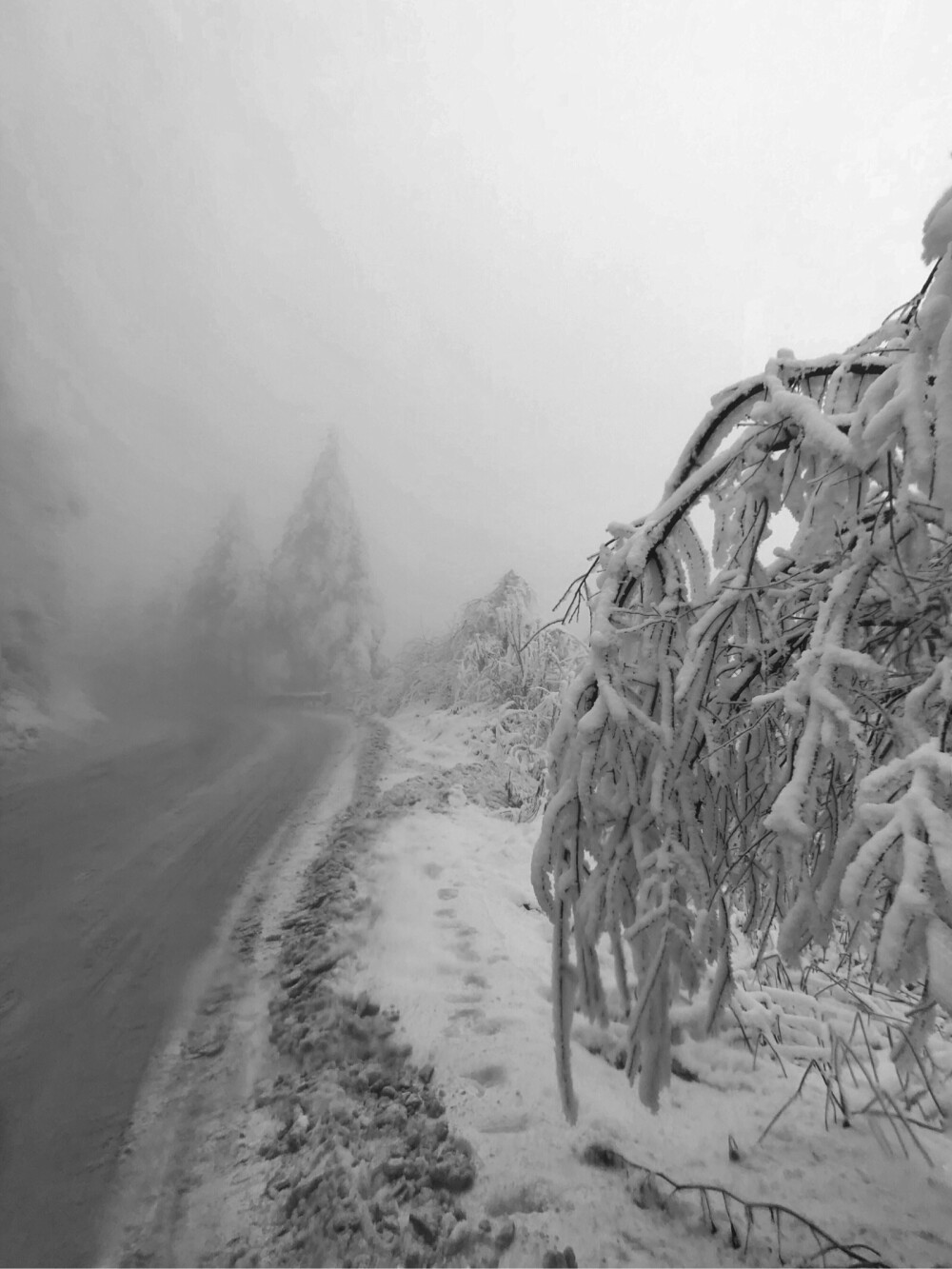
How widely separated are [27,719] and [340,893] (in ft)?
31.9

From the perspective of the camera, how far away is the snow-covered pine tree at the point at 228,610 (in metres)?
Result: 26.3

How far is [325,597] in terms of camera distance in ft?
97.8

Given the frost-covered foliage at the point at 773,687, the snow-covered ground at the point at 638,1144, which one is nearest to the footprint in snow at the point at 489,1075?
the snow-covered ground at the point at 638,1144

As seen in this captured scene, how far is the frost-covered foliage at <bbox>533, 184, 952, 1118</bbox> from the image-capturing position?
1.18 m

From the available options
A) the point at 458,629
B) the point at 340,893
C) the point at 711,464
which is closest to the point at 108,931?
the point at 340,893

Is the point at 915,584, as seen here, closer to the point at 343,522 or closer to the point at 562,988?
the point at 562,988

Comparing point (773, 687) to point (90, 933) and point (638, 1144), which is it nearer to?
point (638, 1144)

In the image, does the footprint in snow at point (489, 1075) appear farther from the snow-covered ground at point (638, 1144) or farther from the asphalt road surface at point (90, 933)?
the asphalt road surface at point (90, 933)

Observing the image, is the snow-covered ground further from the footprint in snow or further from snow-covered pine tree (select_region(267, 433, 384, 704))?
snow-covered pine tree (select_region(267, 433, 384, 704))

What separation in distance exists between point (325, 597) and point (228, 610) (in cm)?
475

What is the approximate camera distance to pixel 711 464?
1.70 metres

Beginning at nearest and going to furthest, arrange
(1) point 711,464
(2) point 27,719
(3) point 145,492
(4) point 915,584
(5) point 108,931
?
1. (4) point 915,584
2. (1) point 711,464
3. (5) point 108,931
4. (2) point 27,719
5. (3) point 145,492

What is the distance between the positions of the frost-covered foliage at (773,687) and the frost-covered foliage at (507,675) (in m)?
7.99

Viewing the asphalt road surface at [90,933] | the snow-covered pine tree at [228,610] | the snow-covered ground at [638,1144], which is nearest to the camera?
the snow-covered ground at [638,1144]
